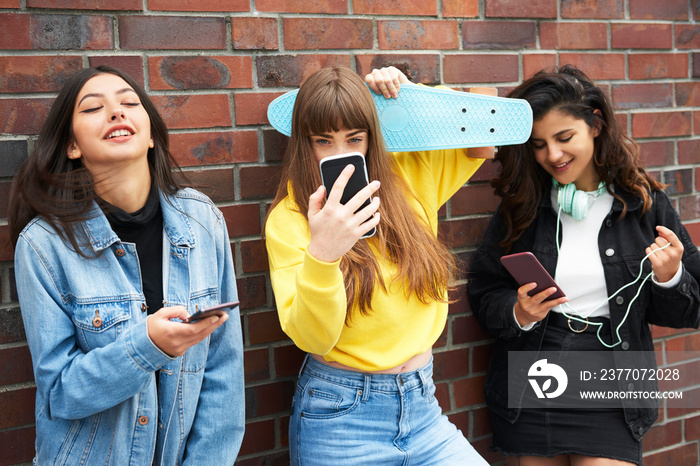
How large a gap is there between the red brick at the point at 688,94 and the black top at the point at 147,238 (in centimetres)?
239

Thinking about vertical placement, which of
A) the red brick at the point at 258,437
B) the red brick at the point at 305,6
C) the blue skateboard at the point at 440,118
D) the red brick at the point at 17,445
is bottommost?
the red brick at the point at 258,437

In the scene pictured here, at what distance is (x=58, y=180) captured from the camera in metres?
1.68

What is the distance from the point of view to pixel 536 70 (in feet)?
8.50

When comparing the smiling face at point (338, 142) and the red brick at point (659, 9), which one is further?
the red brick at point (659, 9)

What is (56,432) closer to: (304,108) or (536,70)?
(304,108)

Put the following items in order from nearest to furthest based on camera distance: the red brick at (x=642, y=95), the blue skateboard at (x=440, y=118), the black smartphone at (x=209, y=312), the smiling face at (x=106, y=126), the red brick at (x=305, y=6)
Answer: the black smartphone at (x=209, y=312)
the smiling face at (x=106, y=126)
the blue skateboard at (x=440, y=118)
the red brick at (x=305, y=6)
the red brick at (x=642, y=95)

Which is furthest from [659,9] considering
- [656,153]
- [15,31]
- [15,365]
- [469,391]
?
[15,365]

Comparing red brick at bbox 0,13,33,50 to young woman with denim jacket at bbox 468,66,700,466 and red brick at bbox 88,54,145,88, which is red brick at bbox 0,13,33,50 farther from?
young woman with denim jacket at bbox 468,66,700,466

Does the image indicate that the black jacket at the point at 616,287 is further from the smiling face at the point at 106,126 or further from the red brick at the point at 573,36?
the smiling face at the point at 106,126

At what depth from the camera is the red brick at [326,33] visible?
2.17m

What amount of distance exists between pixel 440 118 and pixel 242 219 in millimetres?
753

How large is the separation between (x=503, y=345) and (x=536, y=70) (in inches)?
44.6

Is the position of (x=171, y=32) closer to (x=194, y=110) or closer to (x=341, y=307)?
(x=194, y=110)

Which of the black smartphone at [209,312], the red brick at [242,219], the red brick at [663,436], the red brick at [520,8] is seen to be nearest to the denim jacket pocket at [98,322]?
the black smartphone at [209,312]
